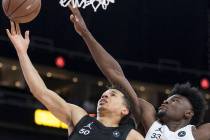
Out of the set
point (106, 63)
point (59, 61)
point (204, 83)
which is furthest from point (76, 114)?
point (204, 83)

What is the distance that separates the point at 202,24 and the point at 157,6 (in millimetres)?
1147

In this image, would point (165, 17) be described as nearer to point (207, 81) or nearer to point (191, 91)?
point (207, 81)

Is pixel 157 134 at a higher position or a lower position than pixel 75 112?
lower

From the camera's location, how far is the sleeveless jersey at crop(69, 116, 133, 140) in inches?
189

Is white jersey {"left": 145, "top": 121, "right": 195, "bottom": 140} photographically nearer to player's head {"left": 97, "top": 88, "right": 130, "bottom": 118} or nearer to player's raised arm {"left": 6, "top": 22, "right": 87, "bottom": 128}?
player's head {"left": 97, "top": 88, "right": 130, "bottom": 118}

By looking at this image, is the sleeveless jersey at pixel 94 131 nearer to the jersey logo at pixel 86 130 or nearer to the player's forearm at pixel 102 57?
the jersey logo at pixel 86 130

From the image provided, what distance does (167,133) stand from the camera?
5.20m

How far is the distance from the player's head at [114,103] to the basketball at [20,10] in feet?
3.10

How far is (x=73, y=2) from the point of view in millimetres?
6086

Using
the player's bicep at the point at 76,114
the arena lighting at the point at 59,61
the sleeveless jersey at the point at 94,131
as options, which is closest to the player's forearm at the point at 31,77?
the player's bicep at the point at 76,114

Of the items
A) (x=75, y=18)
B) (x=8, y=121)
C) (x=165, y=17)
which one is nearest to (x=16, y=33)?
(x=75, y=18)

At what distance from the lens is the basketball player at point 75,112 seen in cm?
480

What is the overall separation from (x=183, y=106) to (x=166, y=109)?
0.16 meters

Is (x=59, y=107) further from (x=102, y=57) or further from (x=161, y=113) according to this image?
(x=161, y=113)
